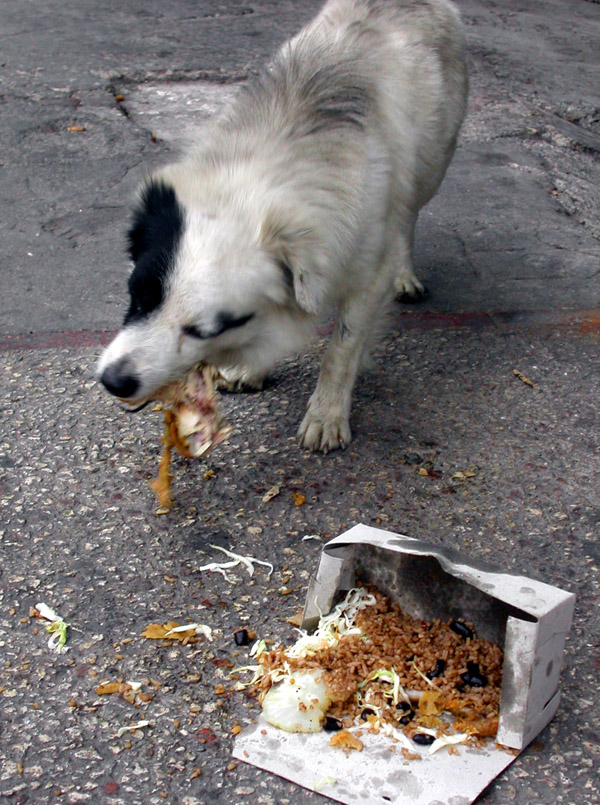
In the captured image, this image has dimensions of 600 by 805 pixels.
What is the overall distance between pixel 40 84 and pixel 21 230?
2435 millimetres

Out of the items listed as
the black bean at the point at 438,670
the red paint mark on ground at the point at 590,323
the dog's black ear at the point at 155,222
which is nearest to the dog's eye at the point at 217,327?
the dog's black ear at the point at 155,222

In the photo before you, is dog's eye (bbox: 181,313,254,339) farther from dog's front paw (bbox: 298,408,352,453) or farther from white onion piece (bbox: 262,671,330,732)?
white onion piece (bbox: 262,671,330,732)

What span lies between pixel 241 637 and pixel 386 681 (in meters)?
0.45

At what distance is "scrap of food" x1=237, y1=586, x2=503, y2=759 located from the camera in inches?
90.5

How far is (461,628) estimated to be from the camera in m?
2.47

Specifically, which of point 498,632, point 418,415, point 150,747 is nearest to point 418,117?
point 418,415

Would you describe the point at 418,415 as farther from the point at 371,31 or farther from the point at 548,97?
the point at 548,97

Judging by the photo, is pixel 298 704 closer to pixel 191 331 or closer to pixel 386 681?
pixel 386 681

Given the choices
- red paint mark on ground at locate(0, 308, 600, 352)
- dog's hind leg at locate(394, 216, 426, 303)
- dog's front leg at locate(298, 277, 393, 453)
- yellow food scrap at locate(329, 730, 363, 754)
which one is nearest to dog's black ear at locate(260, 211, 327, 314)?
dog's front leg at locate(298, 277, 393, 453)

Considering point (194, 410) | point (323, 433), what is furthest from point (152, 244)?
point (323, 433)

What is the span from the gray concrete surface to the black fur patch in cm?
78

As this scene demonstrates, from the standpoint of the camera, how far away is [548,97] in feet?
24.1

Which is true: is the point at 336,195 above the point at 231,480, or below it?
above

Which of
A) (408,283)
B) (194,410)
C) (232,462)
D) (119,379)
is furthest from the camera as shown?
(408,283)
